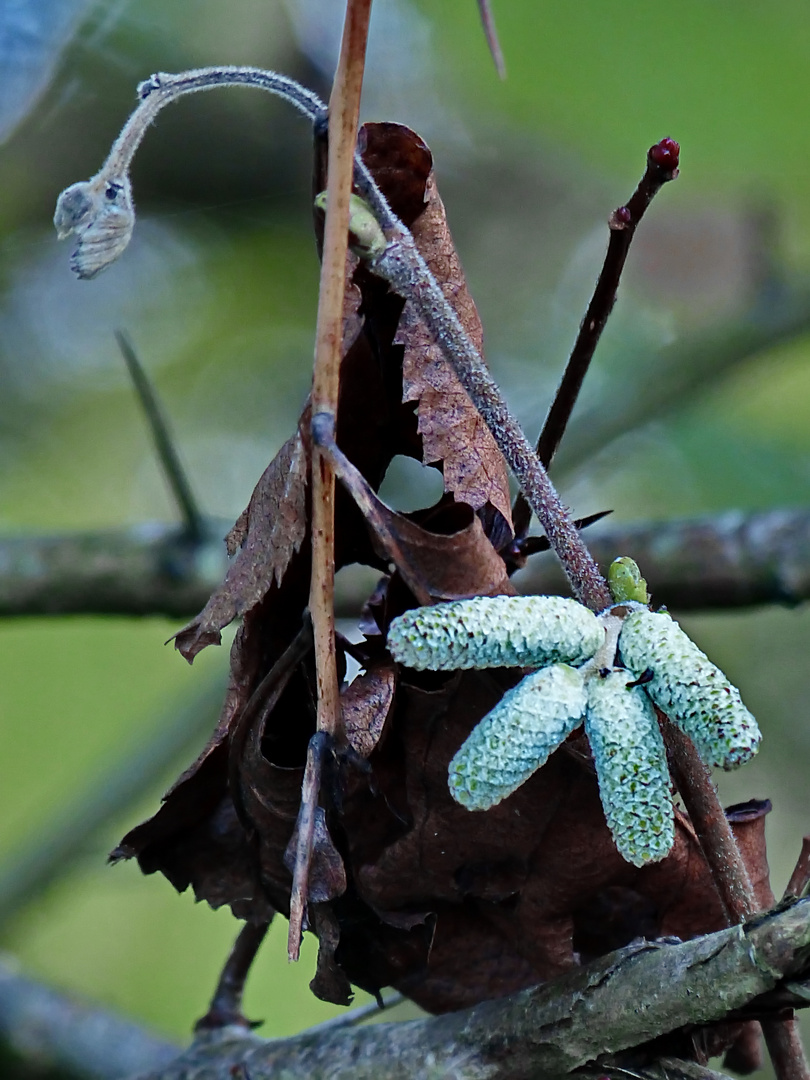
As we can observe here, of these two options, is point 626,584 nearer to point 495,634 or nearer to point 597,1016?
point 495,634

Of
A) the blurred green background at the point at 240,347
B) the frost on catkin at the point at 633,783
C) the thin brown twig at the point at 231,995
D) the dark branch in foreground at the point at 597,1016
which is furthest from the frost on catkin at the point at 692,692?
the blurred green background at the point at 240,347

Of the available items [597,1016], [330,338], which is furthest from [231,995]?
[330,338]

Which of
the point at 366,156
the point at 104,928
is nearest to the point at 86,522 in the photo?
the point at 104,928

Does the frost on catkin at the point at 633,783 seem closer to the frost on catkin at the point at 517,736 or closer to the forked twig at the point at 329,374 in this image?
the frost on catkin at the point at 517,736

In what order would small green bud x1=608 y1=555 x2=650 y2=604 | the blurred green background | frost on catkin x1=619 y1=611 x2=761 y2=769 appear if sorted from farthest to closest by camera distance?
the blurred green background, small green bud x1=608 y1=555 x2=650 y2=604, frost on catkin x1=619 y1=611 x2=761 y2=769

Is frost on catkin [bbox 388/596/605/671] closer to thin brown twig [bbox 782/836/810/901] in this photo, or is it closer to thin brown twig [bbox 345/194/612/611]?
thin brown twig [bbox 345/194/612/611]

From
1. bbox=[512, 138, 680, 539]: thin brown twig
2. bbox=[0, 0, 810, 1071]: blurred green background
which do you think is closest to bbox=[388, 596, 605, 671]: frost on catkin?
bbox=[512, 138, 680, 539]: thin brown twig
